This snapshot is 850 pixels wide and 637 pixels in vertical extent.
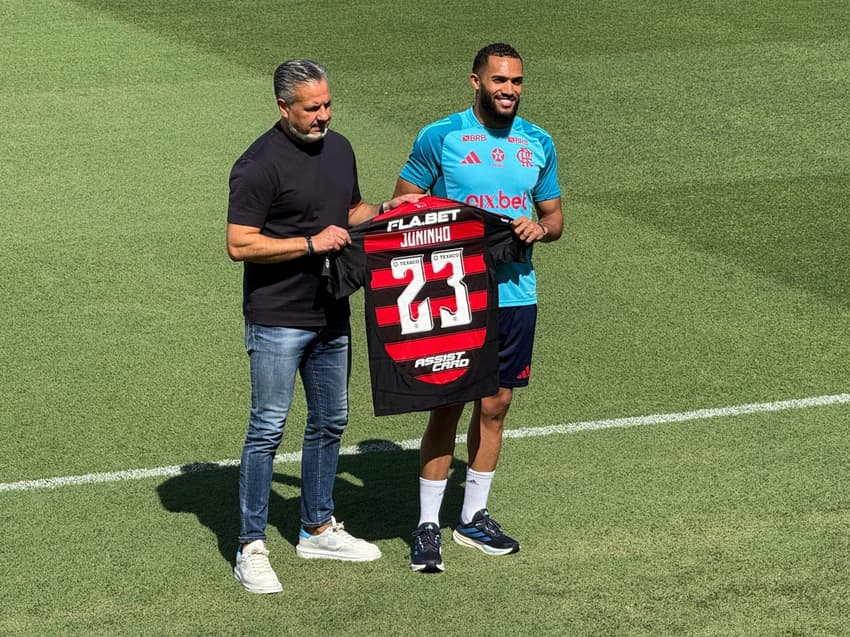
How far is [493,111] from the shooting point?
710 centimetres

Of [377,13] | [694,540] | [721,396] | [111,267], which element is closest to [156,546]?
[694,540]

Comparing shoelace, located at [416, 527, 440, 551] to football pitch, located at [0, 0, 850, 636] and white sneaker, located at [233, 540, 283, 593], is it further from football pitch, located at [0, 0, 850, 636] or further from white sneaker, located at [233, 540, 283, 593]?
white sneaker, located at [233, 540, 283, 593]

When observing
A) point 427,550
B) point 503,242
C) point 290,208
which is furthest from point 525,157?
point 427,550

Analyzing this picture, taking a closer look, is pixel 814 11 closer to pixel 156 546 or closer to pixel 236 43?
pixel 236 43

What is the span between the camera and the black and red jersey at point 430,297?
6895mm

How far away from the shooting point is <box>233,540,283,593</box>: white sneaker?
6996mm

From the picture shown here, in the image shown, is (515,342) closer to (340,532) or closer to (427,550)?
(427,550)

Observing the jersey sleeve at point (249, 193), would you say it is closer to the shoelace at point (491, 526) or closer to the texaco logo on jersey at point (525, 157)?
the texaco logo on jersey at point (525, 157)

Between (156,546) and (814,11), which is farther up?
(814,11)

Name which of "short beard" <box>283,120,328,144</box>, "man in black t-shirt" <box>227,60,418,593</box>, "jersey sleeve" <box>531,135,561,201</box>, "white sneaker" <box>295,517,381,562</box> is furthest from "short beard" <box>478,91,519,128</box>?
"white sneaker" <box>295,517,381,562</box>

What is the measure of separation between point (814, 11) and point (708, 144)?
773 centimetres

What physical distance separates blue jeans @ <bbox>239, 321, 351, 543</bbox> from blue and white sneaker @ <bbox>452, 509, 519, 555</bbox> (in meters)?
0.74

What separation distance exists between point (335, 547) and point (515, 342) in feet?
4.65

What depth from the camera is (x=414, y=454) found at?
890 centimetres
